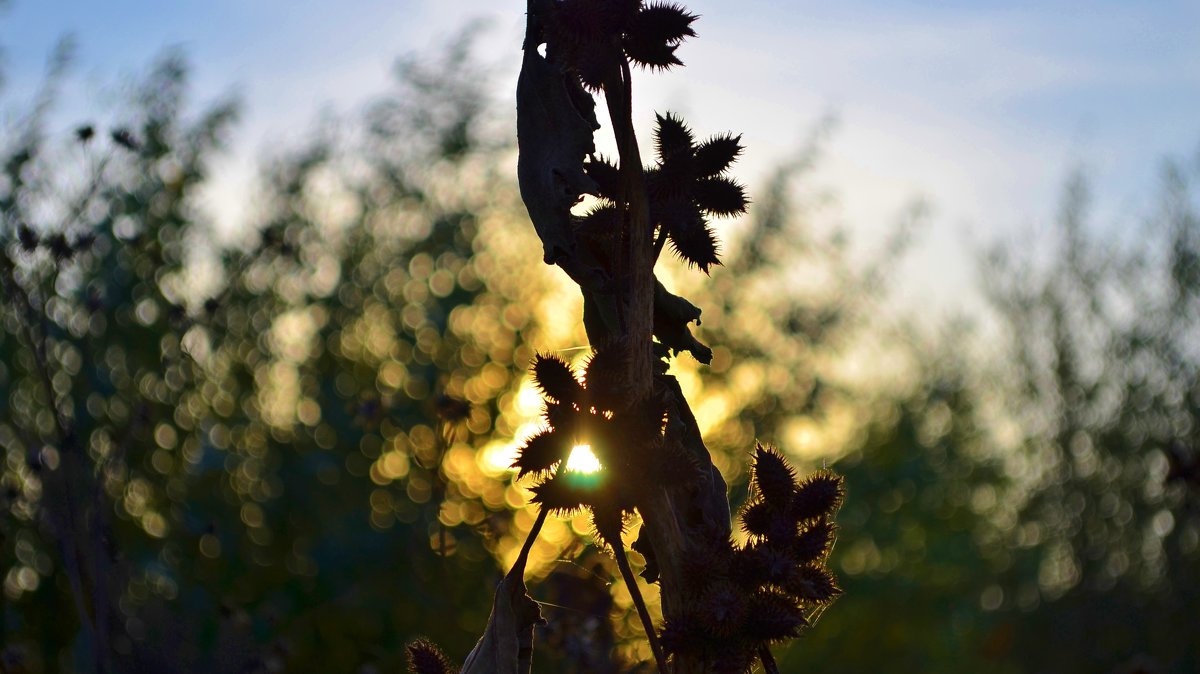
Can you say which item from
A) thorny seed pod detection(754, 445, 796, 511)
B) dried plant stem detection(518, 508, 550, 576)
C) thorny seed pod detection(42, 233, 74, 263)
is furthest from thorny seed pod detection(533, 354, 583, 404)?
thorny seed pod detection(42, 233, 74, 263)

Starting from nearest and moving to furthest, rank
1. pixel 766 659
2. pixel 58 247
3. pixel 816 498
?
pixel 766 659 → pixel 816 498 → pixel 58 247

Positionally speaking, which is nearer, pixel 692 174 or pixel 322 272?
pixel 692 174

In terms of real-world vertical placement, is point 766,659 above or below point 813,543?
below

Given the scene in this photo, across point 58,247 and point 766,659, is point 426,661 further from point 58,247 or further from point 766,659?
point 58,247

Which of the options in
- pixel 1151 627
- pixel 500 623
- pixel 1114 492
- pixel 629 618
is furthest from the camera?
pixel 1114 492

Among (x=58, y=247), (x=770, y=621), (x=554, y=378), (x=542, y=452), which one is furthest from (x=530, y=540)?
(x=58, y=247)

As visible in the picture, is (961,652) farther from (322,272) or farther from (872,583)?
(322,272)

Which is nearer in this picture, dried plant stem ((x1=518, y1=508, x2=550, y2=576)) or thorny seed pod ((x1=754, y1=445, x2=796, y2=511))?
dried plant stem ((x1=518, y1=508, x2=550, y2=576))

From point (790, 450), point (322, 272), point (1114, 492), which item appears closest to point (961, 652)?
point (1114, 492)

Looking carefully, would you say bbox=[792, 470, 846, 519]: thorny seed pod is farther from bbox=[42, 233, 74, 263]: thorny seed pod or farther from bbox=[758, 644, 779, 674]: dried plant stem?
bbox=[42, 233, 74, 263]: thorny seed pod
